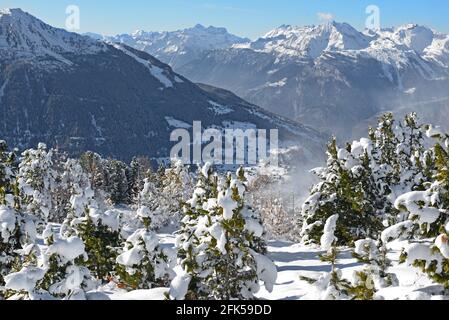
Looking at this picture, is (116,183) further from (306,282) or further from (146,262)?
(146,262)

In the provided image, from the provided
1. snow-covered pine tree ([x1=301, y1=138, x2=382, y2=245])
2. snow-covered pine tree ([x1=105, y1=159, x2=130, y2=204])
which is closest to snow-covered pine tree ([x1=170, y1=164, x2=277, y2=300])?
snow-covered pine tree ([x1=301, y1=138, x2=382, y2=245])

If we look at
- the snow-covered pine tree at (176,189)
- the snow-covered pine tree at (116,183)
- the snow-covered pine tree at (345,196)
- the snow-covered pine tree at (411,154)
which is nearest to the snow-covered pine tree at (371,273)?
the snow-covered pine tree at (345,196)

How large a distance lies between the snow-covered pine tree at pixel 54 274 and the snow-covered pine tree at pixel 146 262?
0.99 meters

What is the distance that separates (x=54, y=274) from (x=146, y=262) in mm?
2395

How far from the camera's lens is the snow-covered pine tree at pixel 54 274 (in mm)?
9227

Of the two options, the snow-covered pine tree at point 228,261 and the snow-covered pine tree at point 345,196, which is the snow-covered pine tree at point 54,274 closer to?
the snow-covered pine tree at point 228,261

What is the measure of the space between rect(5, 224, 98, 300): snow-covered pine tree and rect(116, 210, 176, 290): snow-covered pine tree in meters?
0.99

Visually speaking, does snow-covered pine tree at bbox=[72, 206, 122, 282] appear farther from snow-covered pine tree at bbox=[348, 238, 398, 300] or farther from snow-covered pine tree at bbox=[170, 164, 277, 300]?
snow-covered pine tree at bbox=[348, 238, 398, 300]

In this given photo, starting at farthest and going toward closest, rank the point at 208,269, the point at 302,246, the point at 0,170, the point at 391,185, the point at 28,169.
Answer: the point at 28,169 → the point at 302,246 → the point at 391,185 → the point at 0,170 → the point at 208,269

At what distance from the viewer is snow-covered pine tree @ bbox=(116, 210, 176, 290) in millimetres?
12375

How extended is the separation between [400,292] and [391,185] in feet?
39.8
